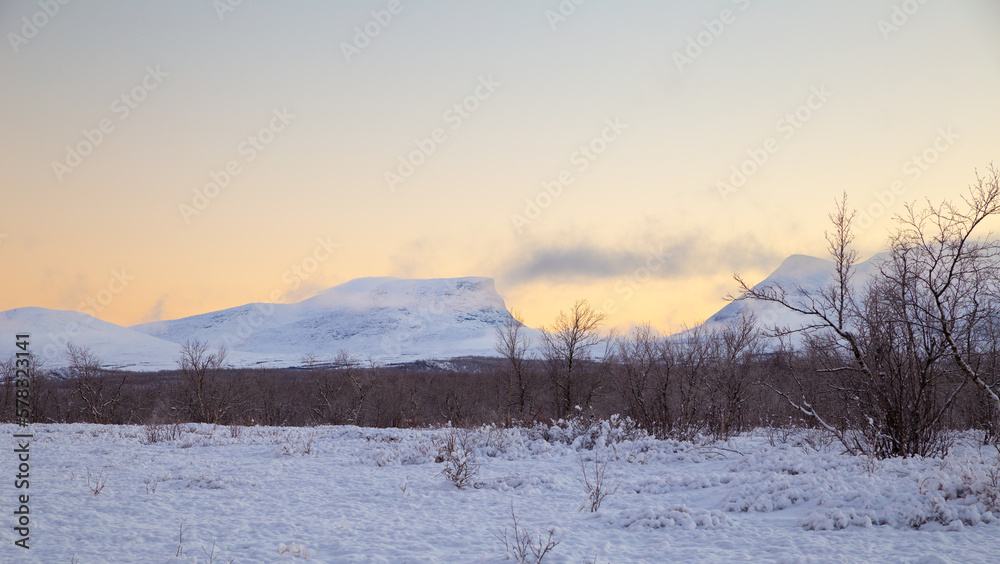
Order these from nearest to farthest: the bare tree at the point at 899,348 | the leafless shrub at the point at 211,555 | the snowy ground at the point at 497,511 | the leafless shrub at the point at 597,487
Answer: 1. the leafless shrub at the point at 211,555
2. the snowy ground at the point at 497,511
3. the leafless shrub at the point at 597,487
4. the bare tree at the point at 899,348

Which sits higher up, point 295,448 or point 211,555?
point 211,555

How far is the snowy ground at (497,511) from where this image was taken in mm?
6906

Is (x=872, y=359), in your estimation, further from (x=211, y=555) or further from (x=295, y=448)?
(x=295, y=448)

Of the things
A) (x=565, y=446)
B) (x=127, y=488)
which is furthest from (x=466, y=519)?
(x=565, y=446)

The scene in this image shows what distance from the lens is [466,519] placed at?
358 inches

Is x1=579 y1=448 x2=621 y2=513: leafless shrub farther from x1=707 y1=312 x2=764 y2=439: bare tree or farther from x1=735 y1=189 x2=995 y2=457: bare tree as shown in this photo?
x1=707 y1=312 x2=764 y2=439: bare tree

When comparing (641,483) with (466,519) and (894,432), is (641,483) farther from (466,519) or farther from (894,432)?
(894,432)

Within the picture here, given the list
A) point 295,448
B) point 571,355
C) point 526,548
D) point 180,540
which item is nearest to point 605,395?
point 571,355

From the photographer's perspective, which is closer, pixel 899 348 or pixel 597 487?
pixel 597 487

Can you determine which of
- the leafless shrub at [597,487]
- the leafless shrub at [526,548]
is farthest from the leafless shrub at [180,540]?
the leafless shrub at [597,487]

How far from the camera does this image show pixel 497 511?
9758 millimetres

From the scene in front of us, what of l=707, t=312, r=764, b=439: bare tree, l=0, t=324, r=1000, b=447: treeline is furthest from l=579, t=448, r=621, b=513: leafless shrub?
l=707, t=312, r=764, b=439: bare tree

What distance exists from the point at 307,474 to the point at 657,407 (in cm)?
1601

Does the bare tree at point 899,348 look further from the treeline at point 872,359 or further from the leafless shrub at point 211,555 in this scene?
the leafless shrub at point 211,555
